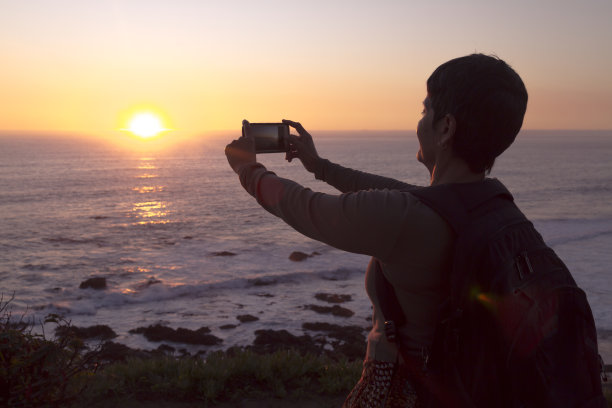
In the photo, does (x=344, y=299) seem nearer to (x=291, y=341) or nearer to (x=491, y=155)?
(x=291, y=341)

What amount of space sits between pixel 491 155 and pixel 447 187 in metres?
0.26

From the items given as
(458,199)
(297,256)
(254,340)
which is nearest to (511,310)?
(458,199)

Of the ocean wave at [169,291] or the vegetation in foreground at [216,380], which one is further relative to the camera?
the ocean wave at [169,291]

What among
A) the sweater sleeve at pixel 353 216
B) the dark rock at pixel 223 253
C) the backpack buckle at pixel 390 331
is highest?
the sweater sleeve at pixel 353 216

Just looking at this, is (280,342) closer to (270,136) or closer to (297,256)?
(297,256)

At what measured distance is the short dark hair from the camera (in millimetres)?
1582

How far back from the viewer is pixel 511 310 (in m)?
1.49

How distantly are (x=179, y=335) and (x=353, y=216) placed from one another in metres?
12.9

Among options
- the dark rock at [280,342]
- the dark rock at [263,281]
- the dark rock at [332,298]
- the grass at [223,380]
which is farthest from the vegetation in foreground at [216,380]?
the dark rock at [263,281]

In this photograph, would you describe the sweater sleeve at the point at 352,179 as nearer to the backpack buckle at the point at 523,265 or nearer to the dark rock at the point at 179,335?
the backpack buckle at the point at 523,265

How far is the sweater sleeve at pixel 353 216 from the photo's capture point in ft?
4.90

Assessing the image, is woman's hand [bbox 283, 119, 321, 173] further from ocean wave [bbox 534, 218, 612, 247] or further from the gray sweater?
ocean wave [bbox 534, 218, 612, 247]

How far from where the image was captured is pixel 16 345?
344 centimetres

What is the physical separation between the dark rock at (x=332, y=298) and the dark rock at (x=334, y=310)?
2.61ft
